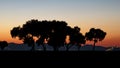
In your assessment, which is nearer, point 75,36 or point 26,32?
point 26,32

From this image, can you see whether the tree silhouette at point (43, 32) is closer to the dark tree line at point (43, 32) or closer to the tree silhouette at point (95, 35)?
the dark tree line at point (43, 32)

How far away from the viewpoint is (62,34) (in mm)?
127250

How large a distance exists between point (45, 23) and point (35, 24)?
438cm

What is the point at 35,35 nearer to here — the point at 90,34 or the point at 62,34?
the point at 62,34

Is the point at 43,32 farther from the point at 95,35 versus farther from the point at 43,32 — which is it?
the point at 95,35

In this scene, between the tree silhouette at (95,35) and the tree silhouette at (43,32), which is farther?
the tree silhouette at (95,35)

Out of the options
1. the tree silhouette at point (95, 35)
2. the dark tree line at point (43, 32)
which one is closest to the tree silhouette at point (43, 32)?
the dark tree line at point (43, 32)
